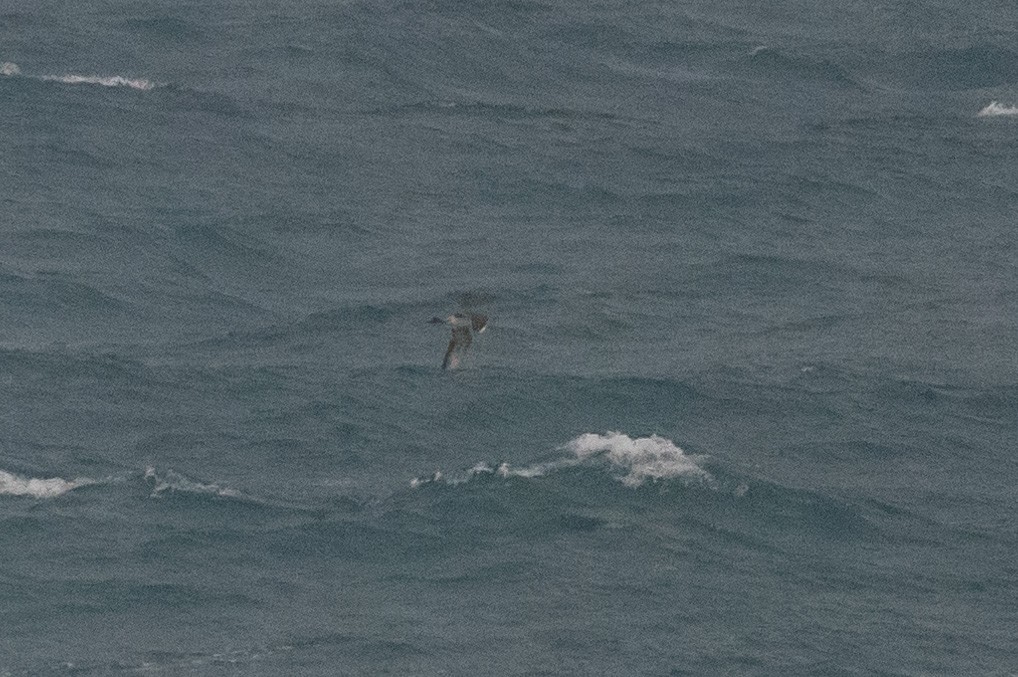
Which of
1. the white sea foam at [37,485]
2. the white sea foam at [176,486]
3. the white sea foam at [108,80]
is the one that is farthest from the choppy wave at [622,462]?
the white sea foam at [108,80]

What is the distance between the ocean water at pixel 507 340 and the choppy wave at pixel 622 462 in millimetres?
196

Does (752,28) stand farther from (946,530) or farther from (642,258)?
(946,530)

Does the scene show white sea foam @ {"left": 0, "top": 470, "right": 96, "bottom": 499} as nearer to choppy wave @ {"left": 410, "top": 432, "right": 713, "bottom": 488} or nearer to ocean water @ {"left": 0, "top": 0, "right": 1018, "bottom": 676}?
ocean water @ {"left": 0, "top": 0, "right": 1018, "bottom": 676}

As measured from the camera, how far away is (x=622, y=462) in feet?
320

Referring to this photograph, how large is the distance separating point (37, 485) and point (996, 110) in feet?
205

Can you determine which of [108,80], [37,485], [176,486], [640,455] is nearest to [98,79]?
[108,80]

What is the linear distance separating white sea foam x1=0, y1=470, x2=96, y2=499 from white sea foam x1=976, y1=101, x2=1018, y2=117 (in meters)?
59.9

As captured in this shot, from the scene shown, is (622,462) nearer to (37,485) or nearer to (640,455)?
(640,455)

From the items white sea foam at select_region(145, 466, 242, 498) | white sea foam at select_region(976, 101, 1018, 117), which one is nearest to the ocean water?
white sea foam at select_region(145, 466, 242, 498)

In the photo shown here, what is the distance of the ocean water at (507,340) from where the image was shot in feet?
286

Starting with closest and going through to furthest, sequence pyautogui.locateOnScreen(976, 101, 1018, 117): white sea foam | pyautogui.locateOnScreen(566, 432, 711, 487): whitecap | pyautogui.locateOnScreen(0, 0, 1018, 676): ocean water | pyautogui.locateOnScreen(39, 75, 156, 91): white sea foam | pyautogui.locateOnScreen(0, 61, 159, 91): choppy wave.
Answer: pyautogui.locateOnScreen(0, 0, 1018, 676): ocean water
pyautogui.locateOnScreen(566, 432, 711, 487): whitecap
pyautogui.locateOnScreen(39, 75, 156, 91): white sea foam
pyautogui.locateOnScreen(0, 61, 159, 91): choppy wave
pyautogui.locateOnScreen(976, 101, 1018, 117): white sea foam

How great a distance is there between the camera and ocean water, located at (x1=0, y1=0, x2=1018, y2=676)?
3438 inches

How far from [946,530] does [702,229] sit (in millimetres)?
30926

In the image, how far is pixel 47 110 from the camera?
133m
